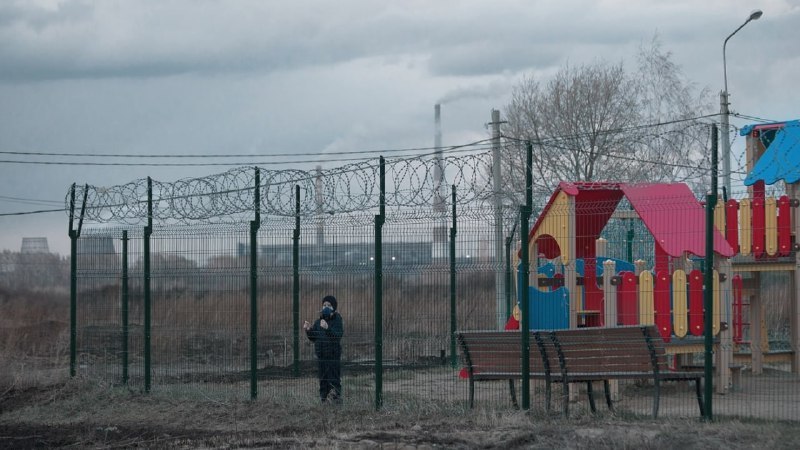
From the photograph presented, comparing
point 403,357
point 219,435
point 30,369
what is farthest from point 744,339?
point 30,369

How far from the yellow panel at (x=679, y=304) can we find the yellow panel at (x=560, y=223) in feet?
4.75

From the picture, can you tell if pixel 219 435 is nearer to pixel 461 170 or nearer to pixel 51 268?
pixel 461 170

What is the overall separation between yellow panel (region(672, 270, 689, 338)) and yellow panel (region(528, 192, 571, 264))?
1447 millimetres

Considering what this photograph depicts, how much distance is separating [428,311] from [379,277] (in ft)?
3.46

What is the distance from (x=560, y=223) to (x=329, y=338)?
10.7 feet

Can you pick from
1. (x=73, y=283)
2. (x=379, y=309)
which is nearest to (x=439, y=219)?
(x=379, y=309)

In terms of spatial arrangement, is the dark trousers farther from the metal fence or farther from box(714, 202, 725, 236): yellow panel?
box(714, 202, 725, 236): yellow panel

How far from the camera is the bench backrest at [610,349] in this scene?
11.9 metres

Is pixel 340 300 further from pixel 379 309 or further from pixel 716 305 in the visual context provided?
pixel 716 305

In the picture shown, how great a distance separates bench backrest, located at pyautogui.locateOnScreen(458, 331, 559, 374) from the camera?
41.4ft

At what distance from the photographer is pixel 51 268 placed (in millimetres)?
37219

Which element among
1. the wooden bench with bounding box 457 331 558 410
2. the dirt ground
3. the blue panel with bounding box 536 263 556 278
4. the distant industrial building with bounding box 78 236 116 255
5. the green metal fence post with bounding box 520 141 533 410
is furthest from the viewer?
the distant industrial building with bounding box 78 236 116 255

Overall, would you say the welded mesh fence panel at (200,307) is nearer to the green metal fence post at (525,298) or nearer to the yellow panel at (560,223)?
the yellow panel at (560,223)

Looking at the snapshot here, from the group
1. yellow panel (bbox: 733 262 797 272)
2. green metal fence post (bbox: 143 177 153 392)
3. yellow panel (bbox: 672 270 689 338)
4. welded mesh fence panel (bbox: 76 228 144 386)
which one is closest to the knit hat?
green metal fence post (bbox: 143 177 153 392)
